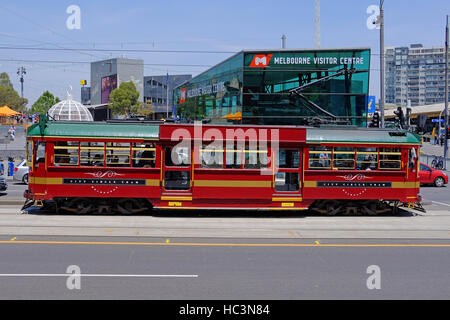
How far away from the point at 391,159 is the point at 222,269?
30.4 feet

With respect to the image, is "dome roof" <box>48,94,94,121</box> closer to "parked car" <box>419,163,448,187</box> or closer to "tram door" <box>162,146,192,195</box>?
"parked car" <box>419,163,448,187</box>

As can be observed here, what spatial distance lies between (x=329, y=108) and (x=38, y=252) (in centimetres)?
2619

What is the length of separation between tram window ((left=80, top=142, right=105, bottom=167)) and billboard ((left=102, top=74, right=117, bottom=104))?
94.2 m

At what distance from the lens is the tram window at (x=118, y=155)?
16266mm

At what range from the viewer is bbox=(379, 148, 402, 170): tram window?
16.9 metres

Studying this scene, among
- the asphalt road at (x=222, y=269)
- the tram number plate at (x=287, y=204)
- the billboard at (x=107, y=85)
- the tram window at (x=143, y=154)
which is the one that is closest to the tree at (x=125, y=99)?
the billboard at (x=107, y=85)

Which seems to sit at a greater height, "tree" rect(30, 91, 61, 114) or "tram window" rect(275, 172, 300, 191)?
"tree" rect(30, 91, 61, 114)

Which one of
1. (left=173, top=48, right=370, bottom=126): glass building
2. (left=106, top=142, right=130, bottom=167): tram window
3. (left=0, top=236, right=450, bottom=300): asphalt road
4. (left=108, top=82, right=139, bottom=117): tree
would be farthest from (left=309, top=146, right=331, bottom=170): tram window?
(left=108, top=82, right=139, bottom=117): tree

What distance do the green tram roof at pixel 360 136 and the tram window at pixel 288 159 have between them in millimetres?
608

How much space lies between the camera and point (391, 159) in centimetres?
1689

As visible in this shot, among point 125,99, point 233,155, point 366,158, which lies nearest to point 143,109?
point 125,99

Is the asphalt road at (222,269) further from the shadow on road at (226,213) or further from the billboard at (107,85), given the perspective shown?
the billboard at (107,85)
